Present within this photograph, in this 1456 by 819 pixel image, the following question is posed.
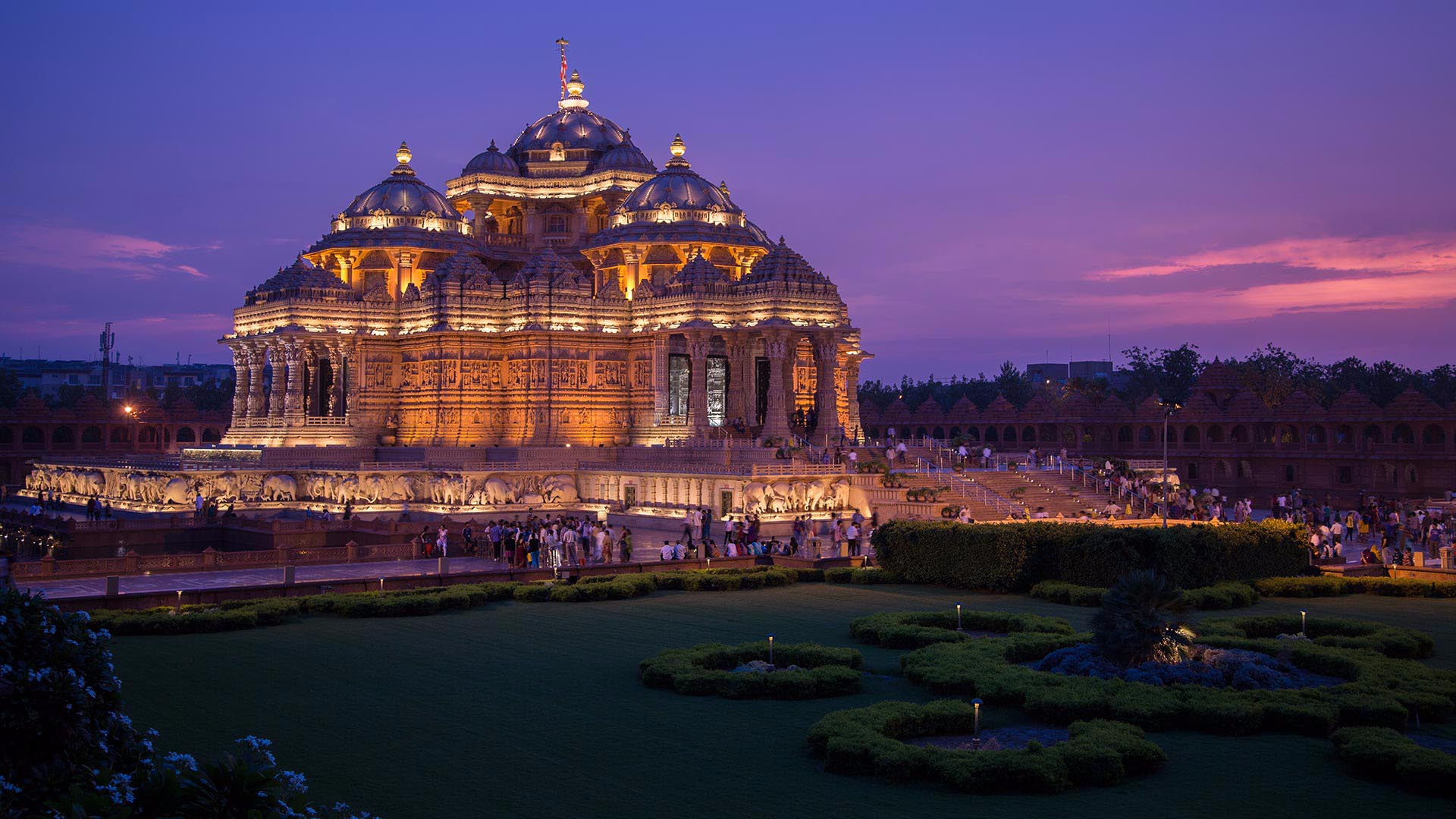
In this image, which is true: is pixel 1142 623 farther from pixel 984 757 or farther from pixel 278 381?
pixel 278 381

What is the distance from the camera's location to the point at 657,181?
58.2 meters

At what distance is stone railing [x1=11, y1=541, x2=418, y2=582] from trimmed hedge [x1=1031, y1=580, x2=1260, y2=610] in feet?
52.9

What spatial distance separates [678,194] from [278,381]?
1862 centimetres

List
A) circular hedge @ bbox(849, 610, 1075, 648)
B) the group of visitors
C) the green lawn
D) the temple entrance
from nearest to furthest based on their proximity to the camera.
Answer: the green lawn → circular hedge @ bbox(849, 610, 1075, 648) → the group of visitors → the temple entrance

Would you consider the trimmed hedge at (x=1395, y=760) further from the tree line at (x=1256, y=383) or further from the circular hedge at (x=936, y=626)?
the tree line at (x=1256, y=383)

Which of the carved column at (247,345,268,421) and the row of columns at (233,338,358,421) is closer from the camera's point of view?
the row of columns at (233,338,358,421)

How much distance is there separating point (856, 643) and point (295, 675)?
8.88 meters

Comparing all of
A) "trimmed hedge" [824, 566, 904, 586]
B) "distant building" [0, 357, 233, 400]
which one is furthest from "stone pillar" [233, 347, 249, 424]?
→ "distant building" [0, 357, 233, 400]

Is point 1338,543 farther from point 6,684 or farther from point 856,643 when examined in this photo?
point 6,684

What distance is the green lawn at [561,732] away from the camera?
13.0m

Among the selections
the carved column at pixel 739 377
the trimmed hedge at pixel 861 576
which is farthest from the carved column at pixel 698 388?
the trimmed hedge at pixel 861 576

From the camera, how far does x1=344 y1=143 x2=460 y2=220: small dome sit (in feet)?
197

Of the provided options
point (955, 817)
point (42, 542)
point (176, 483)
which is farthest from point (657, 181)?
point (955, 817)

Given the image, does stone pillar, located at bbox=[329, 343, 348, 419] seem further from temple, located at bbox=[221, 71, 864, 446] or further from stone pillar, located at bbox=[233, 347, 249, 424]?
stone pillar, located at bbox=[233, 347, 249, 424]
